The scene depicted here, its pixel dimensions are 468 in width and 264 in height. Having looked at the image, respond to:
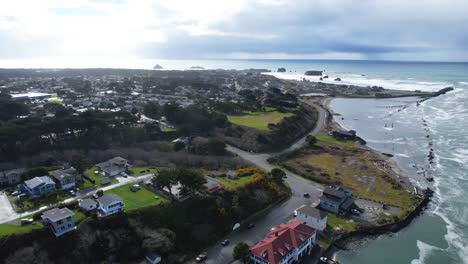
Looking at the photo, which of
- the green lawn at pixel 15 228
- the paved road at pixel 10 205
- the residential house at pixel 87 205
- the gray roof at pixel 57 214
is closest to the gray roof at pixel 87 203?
the residential house at pixel 87 205

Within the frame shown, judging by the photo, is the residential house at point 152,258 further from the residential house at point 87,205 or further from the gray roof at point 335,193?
the gray roof at point 335,193

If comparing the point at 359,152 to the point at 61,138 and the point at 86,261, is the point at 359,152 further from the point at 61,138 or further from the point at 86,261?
the point at 61,138

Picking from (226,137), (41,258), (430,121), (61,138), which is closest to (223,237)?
(41,258)

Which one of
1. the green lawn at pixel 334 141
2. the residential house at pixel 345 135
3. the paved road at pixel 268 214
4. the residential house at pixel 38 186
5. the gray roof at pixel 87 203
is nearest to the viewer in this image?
the paved road at pixel 268 214

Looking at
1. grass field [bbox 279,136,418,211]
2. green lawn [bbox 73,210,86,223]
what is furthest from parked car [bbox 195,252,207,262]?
grass field [bbox 279,136,418,211]

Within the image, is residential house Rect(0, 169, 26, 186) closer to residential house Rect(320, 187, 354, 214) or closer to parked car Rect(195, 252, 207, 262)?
parked car Rect(195, 252, 207, 262)

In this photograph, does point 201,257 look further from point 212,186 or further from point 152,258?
point 212,186

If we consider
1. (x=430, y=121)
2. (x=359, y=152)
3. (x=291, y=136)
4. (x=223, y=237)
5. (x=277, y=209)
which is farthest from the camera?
(x=430, y=121)
